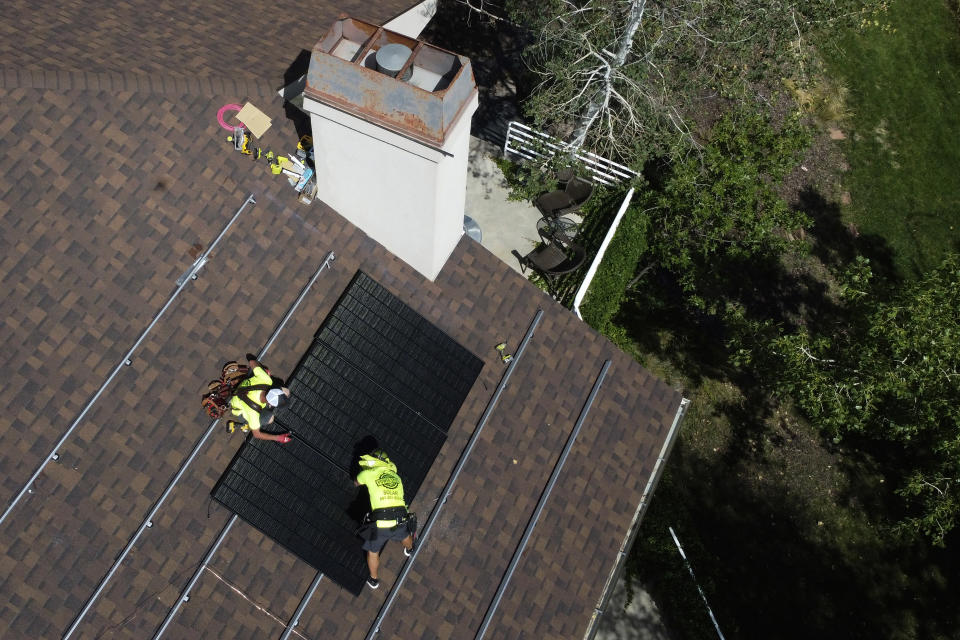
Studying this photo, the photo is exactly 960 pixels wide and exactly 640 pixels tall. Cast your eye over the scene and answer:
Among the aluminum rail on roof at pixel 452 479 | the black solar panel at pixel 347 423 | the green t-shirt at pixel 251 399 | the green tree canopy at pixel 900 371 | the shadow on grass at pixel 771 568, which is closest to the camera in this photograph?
the green t-shirt at pixel 251 399

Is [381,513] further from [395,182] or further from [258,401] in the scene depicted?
[395,182]

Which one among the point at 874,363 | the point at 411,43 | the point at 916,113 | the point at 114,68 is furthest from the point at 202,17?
the point at 916,113

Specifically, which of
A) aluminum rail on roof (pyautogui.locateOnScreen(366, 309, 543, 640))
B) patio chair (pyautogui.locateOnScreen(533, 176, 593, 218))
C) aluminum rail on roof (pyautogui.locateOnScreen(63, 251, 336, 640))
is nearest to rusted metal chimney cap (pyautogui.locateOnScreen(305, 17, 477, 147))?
aluminum rail on roof (pyautogui.locateOnScreen(63, 251, 336, 640))

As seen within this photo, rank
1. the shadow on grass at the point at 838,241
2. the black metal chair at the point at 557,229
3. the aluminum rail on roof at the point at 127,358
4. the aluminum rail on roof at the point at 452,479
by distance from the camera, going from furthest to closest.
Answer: the shadow on grass at the point at 838,241, the black metal chair at the point at 557,229, the aluminum rail on roof at the point at 452,479, the aluminum rail on roof at the point at 127,358

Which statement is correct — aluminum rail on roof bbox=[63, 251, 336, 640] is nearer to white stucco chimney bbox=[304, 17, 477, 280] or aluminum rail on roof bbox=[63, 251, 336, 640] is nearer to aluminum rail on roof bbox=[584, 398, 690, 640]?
white stucco chimney bbox=[304, 17, 477, 280]

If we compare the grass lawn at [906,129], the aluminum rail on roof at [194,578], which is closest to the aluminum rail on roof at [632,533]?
the aluminum rail on roof at [194,578]

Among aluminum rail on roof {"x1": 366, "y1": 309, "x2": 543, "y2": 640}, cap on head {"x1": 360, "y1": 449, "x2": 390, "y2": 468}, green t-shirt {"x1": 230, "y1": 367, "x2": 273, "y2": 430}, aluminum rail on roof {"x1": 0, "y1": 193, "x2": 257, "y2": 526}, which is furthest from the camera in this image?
cap on head {"x1": 360, "y1": 449, "x2": 390, "y2": 468}

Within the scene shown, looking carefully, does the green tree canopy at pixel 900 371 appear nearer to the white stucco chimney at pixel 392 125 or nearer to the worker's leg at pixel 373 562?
the white stucco chimney at pixel 392 125
